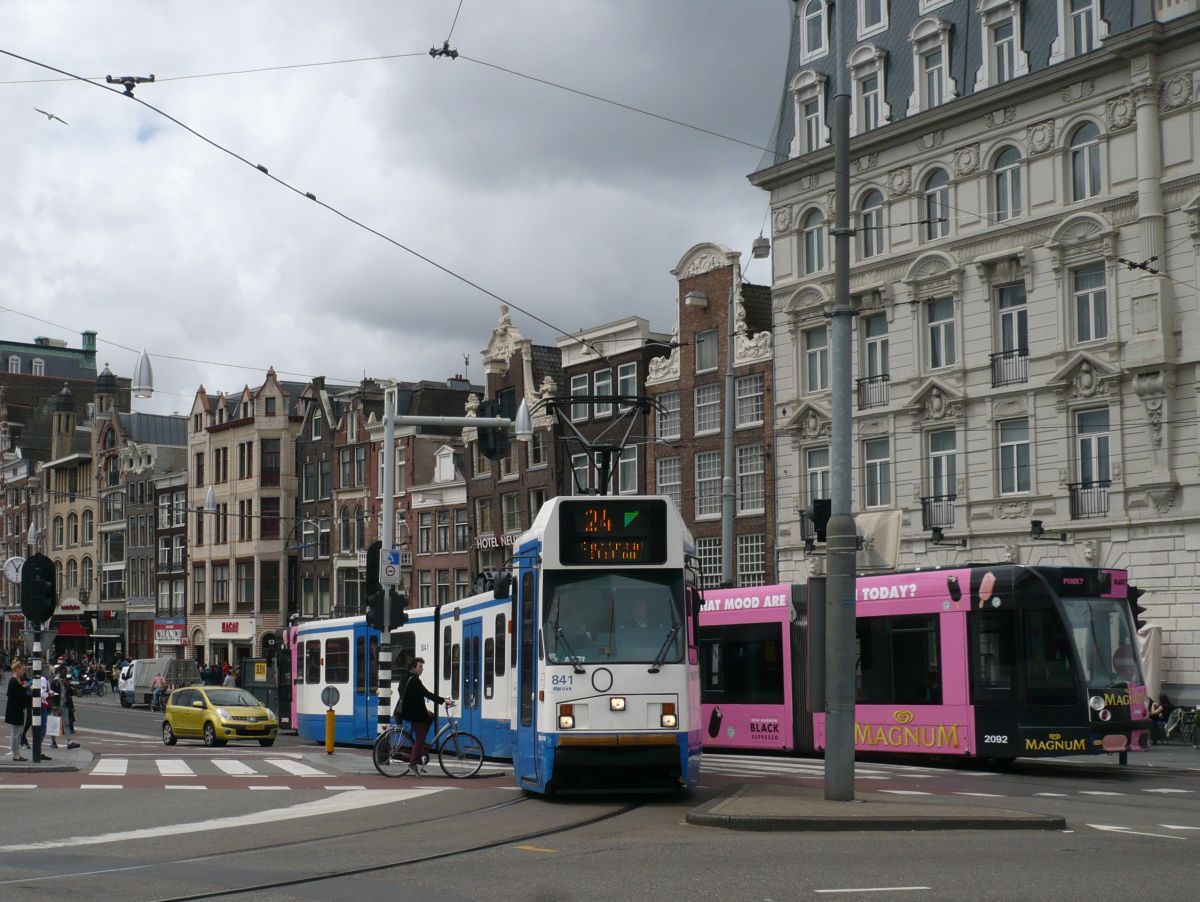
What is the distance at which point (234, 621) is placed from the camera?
80.6m

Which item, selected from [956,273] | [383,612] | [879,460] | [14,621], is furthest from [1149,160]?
[14,621]

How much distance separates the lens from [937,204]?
4150cm

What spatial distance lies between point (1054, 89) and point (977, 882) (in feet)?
101

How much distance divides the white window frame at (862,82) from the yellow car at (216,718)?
22.2 metres

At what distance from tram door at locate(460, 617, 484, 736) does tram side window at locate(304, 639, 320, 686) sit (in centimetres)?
929

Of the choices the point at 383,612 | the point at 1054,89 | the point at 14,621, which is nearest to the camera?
the point at 383,612

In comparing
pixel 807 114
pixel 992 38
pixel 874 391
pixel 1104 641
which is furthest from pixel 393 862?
pixel 807 114

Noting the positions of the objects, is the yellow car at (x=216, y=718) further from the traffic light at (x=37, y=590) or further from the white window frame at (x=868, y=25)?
the white window frame at (x=868, y=25)

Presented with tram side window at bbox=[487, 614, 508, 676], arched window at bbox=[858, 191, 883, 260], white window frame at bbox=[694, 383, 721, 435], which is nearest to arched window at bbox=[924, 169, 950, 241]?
arched window at bbox=[858, 191, 883, 260]

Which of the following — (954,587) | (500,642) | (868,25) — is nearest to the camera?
(954,587)

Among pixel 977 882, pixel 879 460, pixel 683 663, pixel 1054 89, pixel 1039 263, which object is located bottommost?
pixel 977 882

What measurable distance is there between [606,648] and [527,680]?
104 centimetres

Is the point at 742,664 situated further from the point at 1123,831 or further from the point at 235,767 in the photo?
the point at 1123,831

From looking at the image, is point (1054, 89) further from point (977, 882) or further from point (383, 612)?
point (977, 882)
